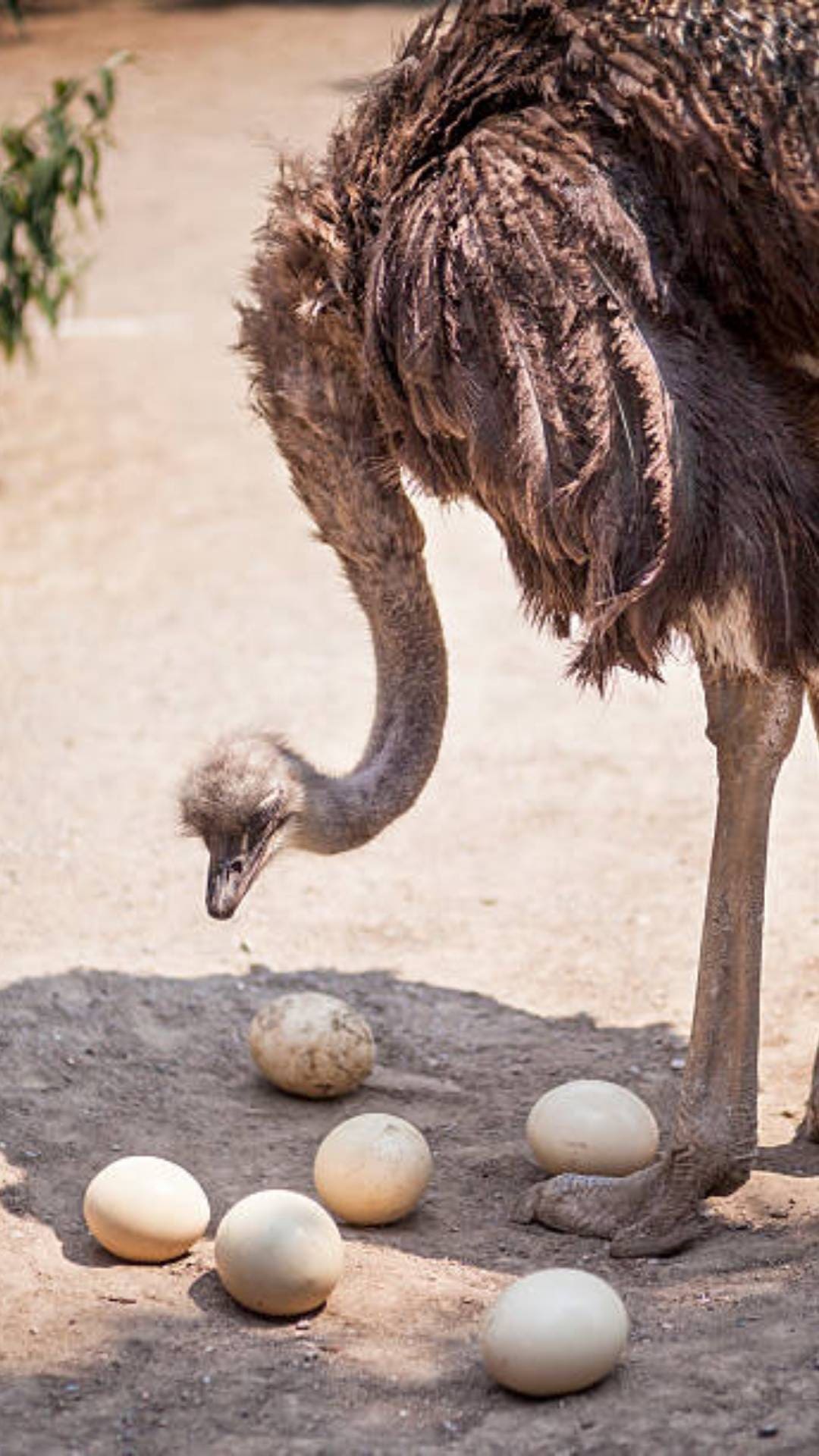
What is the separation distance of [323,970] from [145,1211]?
1.34 m

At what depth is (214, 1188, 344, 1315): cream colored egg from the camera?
346 centimetres

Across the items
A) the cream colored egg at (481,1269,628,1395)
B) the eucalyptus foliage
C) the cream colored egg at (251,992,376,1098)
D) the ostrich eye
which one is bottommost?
the cream colored egg at (481,1269,628,1395)

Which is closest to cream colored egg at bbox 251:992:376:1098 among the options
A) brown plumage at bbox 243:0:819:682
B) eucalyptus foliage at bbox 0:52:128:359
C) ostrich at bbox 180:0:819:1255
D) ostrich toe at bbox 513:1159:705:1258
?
ostrich toe at bbox 513:1159:705:1258

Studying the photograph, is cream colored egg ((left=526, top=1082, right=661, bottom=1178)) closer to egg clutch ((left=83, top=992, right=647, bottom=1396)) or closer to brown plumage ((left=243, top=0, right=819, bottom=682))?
egg clutch ((left=83, top=992, right=647, bottom=1396))

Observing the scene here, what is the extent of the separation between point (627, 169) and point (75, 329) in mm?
6628

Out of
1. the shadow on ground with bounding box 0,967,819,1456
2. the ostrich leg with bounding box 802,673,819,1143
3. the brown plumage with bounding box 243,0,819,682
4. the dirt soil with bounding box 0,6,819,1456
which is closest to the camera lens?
the shadow on ground with bounding box 0,967,819,1456

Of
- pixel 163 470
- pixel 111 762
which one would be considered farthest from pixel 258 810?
pixel 163 470

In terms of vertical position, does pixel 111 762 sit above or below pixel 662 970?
above

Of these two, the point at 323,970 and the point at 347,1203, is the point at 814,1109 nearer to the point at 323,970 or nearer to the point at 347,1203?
the point at 347,1203

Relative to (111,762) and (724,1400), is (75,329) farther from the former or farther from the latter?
(724,1400)

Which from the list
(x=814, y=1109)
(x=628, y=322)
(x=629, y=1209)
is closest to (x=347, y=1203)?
(x=629, y=1209)

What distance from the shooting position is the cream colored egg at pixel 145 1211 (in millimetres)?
3648

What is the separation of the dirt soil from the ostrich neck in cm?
62

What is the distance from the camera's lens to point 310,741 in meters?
5.93
